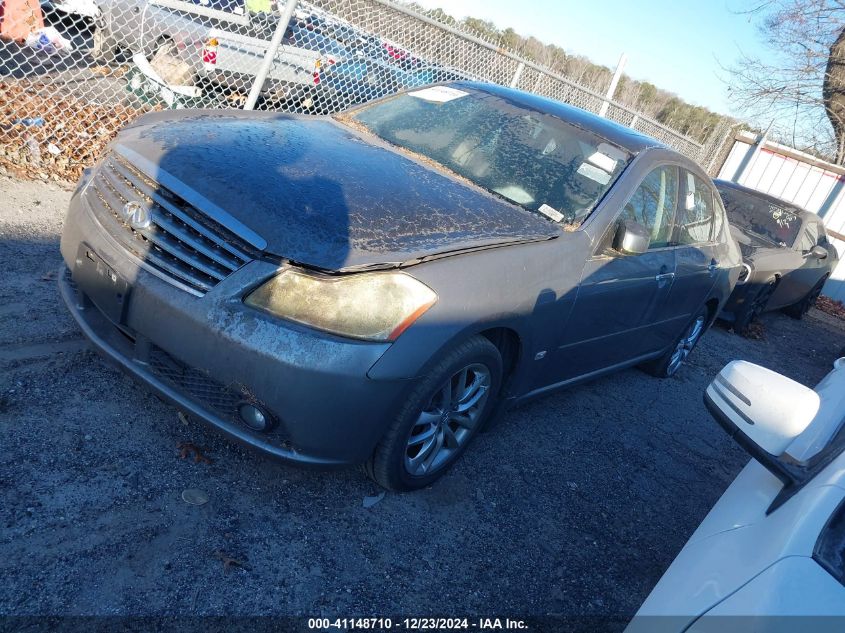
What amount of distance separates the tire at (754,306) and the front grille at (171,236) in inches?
277

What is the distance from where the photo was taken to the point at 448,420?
284 centimetres

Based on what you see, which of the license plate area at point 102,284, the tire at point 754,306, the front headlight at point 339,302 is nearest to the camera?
the front headlight at point 339,302

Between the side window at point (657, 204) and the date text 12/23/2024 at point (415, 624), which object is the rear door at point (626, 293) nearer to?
the side window at point (657, 204)

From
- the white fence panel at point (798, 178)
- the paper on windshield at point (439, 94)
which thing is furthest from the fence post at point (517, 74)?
the white fence panel at point (798, 178)

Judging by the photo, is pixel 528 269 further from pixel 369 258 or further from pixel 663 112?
pixel 663 112

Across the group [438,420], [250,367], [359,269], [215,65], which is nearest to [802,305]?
Answer: [215,65]

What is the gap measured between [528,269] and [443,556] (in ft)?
4.20

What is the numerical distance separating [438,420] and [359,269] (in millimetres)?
855

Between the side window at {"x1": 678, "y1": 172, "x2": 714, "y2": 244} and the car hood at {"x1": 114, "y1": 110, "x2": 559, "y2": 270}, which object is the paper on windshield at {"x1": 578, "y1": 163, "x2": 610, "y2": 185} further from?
the side window at {"x1": 678, "y1": 172, "x2": 714, "y2": 244}

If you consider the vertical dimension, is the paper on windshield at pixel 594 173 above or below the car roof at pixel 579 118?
below

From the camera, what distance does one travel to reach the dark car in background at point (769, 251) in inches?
293

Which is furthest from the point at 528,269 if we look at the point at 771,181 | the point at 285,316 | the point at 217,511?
the point at 771,181

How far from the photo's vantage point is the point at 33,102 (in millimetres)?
5359

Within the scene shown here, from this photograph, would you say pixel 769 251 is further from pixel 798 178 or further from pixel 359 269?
pixel 798 178
